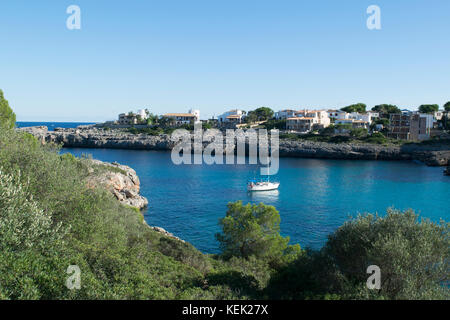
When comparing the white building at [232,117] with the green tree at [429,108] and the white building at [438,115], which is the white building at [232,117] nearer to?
the green tree at [429,108]

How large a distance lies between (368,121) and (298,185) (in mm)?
65735

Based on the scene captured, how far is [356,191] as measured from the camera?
137ft

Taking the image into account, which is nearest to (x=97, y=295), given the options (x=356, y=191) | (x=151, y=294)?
(x=151, y=294)

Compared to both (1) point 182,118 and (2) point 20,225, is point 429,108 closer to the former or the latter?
(1) point 182,118

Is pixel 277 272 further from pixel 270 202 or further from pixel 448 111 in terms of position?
pixel 448 111

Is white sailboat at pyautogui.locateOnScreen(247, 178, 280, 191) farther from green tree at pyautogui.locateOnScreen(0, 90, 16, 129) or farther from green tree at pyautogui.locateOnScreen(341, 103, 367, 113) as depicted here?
green tree at pyautogui.locateOnScreen(341, 103, 367, 113)

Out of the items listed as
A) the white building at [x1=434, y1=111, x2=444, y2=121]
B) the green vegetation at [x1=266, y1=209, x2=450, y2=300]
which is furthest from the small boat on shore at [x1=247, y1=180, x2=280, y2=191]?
the white building at [x1=434, y1=111, x2=444, y2=121]

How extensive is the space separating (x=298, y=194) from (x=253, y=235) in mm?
24351

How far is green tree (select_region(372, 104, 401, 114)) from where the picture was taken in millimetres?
111656

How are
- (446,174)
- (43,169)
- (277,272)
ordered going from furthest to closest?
(446,174)
(277,272)
(43,169)

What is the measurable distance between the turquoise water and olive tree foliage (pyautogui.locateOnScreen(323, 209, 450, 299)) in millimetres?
12244

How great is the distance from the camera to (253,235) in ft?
57.0

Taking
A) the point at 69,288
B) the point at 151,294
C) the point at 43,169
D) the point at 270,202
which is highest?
the point at 43,169

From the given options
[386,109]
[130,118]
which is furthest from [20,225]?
[130,118]
